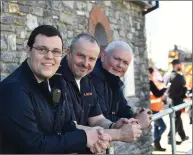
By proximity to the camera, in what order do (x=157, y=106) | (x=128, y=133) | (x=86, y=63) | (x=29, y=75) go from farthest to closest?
1. (x=157, y=106)
2. (x=86, y=63)
3. (x=128, y=133)
4. (x=29, y=75)

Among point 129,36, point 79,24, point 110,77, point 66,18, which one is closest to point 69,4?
point 66,18

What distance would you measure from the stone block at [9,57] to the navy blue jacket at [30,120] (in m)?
2.09

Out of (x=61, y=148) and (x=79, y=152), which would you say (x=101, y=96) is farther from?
(x=61, y=148)

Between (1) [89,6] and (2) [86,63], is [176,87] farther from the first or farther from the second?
(2) [86,63]

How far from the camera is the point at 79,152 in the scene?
1733 millimetres

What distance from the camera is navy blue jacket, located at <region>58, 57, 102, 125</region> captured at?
198 cm

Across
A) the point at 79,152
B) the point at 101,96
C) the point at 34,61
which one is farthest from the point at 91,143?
the point at 101,96

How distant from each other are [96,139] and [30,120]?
362 mm

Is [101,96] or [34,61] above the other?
[34,61]

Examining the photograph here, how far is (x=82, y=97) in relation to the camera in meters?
2.06

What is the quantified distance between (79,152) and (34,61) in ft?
1.78

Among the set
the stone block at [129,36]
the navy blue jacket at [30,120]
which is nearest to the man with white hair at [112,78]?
the navy blue jacket at [30,120]

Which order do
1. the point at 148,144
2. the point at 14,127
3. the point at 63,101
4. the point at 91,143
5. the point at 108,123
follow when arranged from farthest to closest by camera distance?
the point at 148,144 → the point at 108,123 → the point at 63,101 → the point at 91,143 → the point at 14,127

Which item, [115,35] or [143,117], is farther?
[115,35]
